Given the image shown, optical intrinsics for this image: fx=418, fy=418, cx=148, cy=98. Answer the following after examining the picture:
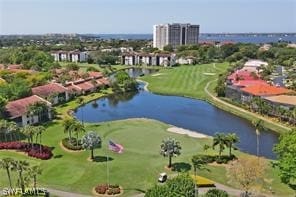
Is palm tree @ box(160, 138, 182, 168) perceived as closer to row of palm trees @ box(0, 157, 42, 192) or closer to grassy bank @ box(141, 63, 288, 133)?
row of palm trees @ box(0, 157, 42, 192)

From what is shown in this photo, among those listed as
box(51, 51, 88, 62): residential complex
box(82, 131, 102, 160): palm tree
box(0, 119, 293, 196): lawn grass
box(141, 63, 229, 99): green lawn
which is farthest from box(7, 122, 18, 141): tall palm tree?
box(51, 51, 88, 62): residential complex

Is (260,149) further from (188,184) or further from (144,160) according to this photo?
(188,184)

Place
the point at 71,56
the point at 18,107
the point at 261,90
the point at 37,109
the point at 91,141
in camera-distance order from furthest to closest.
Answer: the point at 71,56 → the point at 261,90 → the point at 18,107 → the point at 37,109 → the point at 91,141

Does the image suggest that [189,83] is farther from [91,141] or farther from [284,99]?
[91,141]

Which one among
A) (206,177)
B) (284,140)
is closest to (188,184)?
(206,177)

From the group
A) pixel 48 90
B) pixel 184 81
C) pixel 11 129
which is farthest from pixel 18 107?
pixel 184 81

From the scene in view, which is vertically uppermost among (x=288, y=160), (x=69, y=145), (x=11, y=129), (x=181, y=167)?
(x=288, y=160)
